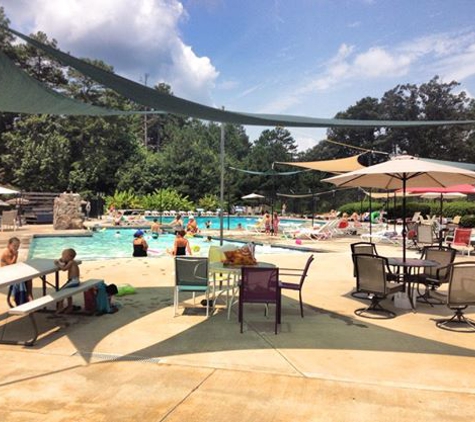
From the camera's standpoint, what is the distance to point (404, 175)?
6426 mm

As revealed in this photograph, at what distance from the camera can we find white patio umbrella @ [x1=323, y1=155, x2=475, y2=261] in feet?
18.1

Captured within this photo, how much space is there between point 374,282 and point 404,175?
6.37 ft

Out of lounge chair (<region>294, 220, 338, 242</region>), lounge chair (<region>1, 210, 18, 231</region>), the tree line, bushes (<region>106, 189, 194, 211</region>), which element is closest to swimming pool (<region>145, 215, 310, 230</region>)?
bushes (<region>106, 189, 194, 211</region>)

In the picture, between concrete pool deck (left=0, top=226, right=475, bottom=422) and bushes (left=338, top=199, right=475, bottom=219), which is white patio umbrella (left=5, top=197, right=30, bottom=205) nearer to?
bushes (left=338, top=199, right=475, bottom=219)

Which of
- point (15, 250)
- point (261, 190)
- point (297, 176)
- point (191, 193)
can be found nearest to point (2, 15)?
point (191, 193)

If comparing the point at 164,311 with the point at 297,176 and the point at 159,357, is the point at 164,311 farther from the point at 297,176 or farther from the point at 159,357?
the point at 297,176

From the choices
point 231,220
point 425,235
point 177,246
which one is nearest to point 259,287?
point 177,246

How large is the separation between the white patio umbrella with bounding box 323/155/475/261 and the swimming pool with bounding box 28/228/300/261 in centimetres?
590

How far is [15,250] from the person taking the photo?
5492mm

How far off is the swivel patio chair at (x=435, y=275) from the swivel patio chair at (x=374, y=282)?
2.23ft

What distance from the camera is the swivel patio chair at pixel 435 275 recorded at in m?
6.08

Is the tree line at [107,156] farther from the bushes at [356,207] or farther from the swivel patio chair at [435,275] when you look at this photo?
the swivel patio chair at [435,275]

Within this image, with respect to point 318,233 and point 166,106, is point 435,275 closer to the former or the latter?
point 166,106

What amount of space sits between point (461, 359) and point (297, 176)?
36.6 m
